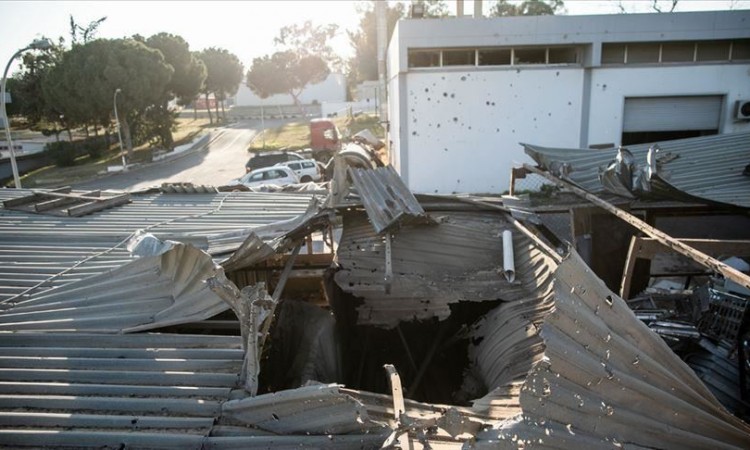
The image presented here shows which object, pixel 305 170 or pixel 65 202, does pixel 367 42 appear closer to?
pixel 305 170

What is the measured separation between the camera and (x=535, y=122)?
60.2 feet

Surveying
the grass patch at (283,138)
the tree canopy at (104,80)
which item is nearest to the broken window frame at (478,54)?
the grass patch at (283,138)

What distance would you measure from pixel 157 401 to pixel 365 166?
247 inches

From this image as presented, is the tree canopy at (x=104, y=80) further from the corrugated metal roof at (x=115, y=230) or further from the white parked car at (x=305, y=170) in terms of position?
the corrugated metal roof at (x=115, y=230)

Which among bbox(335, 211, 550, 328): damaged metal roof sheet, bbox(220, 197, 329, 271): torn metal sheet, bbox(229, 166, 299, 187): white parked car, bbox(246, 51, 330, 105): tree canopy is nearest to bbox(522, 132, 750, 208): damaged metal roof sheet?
bbox(335, 211, 550, 328): damaged metal roof sheet

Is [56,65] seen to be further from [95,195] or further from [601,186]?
[601,186]

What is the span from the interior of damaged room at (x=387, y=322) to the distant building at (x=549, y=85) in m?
9.17

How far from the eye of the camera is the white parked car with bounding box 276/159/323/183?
22.4 metres

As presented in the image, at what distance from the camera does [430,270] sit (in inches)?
226

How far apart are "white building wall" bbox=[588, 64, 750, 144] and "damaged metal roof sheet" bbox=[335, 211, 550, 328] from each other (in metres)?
13.9

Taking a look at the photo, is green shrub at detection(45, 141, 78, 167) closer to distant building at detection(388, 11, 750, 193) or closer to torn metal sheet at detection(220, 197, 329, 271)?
distant building at detection(388, 11, 750, 193)

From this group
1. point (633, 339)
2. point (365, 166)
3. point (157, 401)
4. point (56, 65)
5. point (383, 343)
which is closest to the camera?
point (633, 339)

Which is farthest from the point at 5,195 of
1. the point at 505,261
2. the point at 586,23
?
the point at 586,23

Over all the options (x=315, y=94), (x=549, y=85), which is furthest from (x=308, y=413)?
(x=315, y=94)
